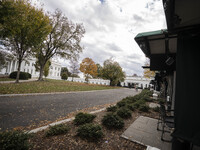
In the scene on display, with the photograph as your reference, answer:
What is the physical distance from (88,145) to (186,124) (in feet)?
6.83

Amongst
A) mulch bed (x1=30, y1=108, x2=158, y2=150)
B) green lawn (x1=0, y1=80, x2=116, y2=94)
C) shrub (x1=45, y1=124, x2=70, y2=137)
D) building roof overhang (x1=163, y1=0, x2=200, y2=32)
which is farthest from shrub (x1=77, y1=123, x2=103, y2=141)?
green lawn (x1=0, y1=80, x2=116, y2=94)

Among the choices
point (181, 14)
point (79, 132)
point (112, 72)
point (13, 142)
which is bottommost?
point (79, 132)

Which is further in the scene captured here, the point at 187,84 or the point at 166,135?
the point at 166,135

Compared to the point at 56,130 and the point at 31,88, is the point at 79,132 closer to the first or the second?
the point at 56,130

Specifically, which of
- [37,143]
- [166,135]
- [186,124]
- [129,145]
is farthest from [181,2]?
[37,143]

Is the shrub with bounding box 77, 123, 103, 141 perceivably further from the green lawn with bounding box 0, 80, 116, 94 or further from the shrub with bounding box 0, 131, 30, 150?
the green lawn with bounding box 0, 80, 116, 94

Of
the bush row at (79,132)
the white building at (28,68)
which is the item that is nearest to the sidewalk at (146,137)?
the bush row at (79,132)

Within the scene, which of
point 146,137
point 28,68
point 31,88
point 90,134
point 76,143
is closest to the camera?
point 76,143

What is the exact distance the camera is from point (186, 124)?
150cm

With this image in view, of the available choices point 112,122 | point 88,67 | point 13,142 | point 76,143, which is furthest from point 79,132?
point 88,67

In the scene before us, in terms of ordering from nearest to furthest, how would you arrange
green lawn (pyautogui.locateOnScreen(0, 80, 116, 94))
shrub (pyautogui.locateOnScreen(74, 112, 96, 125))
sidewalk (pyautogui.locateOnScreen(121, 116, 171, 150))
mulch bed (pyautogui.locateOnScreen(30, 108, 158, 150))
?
1. mulch bed (pyautogui.locateOnScreen(30, 108, 158, 150))
2. sidewalk (pyautogui.locateOnScreen(121, 116, 171, 150))
3. shrub (pyautogui.locateOnScreen(74, 112, 96, 125))
4. green lawn (pyautogui.locateOnScreen(0, 80, 116, 94))

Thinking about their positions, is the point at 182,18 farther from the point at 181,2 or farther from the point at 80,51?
the point at 80,51

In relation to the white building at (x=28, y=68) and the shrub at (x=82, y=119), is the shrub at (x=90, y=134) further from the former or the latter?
the white building at (x=28, y=68)

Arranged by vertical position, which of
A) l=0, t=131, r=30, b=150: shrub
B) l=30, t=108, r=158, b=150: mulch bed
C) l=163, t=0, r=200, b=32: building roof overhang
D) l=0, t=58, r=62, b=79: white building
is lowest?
l=30, t=108, r=158, b=150: mulch bed
